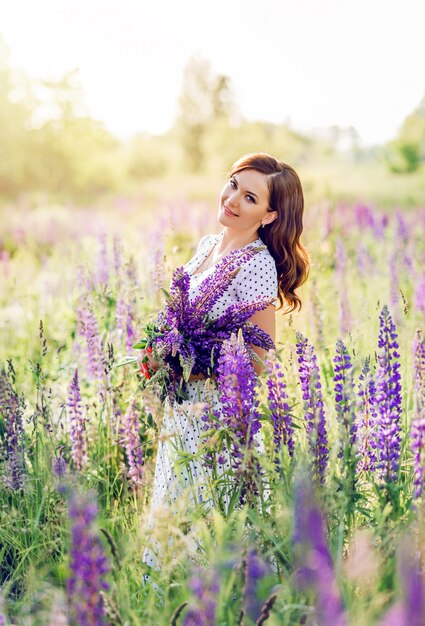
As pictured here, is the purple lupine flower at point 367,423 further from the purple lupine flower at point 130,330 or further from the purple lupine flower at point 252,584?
the purple lupine flower at point 130,330

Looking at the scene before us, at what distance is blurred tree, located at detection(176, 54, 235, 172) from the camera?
1686 inches

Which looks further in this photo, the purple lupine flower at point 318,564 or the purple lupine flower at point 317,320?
the purple lupine flower at point 317,320

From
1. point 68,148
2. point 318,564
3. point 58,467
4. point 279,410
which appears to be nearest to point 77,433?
point 58,467

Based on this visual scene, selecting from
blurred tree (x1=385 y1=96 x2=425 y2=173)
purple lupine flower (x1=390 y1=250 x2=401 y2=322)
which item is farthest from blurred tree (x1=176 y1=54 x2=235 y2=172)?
purple lupine flower (x1=390 y1=250 x2=401 y2=322)

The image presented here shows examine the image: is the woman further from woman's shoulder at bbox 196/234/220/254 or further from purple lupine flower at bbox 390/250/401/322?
purple lupine flower at bbox 390/250/401/322

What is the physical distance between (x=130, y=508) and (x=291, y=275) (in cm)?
124

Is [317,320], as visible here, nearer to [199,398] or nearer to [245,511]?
[199,398]

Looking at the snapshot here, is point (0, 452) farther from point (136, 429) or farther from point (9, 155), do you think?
point (9, 155)

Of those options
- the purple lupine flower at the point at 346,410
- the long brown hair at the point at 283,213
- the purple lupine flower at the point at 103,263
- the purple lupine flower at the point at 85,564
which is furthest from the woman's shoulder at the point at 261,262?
the purple lupine flower at the point at 103,263

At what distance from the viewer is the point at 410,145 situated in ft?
120

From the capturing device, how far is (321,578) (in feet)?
4.00

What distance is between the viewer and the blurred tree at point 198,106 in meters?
42.8

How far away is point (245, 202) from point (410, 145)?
3634 centimetres

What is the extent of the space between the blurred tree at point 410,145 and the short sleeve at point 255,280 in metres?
36.3
